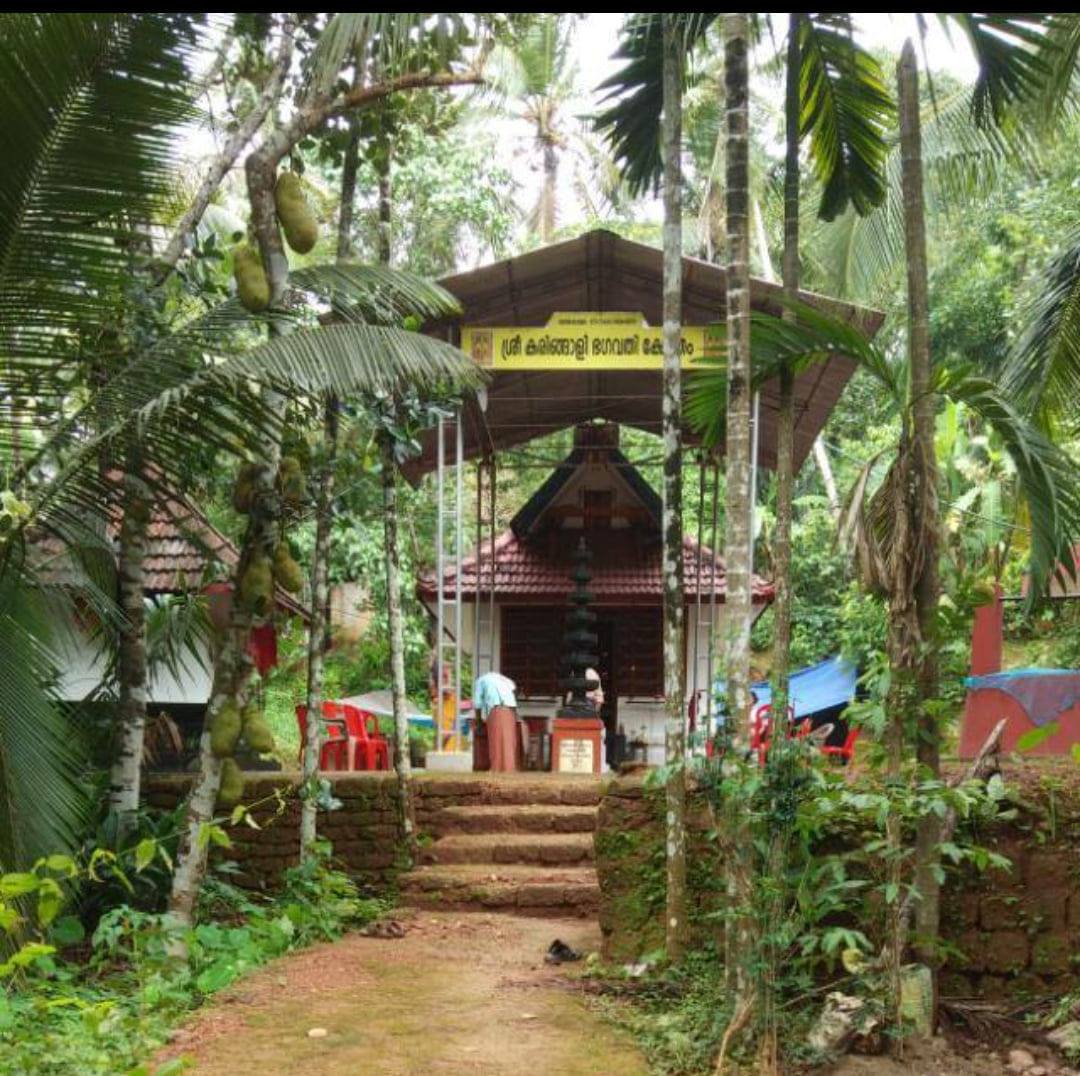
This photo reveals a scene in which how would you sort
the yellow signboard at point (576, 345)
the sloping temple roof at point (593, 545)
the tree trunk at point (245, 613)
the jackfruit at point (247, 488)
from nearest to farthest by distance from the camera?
the tree trunk at point (245, 613) → the jackfruit at point (247, 488) → the yellow signboard at point (576, 345) → the sloping temple roof at point (593, 545)

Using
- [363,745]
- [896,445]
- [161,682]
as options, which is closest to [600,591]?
[363,745]

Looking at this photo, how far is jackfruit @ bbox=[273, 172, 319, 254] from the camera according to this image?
7.44 metres

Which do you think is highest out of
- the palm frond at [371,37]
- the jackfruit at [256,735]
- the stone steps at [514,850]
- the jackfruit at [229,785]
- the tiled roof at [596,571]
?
the palm frond at [371,37]

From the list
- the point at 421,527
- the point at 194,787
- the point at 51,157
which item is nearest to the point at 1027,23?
the point at 51,157

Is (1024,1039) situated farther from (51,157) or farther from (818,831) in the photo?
(51,157)

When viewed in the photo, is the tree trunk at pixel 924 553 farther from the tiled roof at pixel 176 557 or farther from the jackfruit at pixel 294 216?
the tiled roof at pixel 176 557

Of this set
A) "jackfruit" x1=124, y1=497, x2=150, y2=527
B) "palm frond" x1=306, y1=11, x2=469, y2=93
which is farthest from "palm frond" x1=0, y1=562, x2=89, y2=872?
"palm frond" x1=306, y1=11, x2=469, y2=93

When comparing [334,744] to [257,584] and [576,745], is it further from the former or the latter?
[257,584]

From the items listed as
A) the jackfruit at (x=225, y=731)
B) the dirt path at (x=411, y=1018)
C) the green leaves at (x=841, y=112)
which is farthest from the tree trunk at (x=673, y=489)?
the jackfruit at (x=225, y=731)

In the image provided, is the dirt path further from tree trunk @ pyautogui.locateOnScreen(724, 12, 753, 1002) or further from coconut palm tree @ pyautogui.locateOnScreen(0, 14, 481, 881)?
coconut palm tree @ pyautogui.locateOnScreen(0, 14, 481, 881)

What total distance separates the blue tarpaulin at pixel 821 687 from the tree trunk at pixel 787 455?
12.3 metres

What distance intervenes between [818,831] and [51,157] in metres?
4.41

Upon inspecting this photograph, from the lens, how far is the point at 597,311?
1275 cm

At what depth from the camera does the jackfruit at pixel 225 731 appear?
7.71 meters
